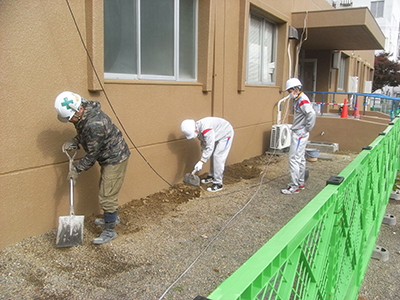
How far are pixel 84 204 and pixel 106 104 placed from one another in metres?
1.33

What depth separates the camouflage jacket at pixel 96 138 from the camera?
12.7 ft

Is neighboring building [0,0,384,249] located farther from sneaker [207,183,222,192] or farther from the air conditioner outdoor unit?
sneaker [207,183,222,192]

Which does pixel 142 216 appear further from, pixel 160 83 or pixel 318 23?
pixel 318 23

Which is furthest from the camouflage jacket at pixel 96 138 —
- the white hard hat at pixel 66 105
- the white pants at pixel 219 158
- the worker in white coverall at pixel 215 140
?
the white pants at pixel 219 158

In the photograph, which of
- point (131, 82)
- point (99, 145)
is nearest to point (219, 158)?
point (131, 82)

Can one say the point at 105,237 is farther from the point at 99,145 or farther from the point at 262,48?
the point at 262,48

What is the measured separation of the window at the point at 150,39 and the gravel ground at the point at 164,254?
78.8 inches

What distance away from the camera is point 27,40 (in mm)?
3836

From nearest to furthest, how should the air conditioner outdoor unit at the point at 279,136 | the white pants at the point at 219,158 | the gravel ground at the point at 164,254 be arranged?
the gravel ground at the point at 164,254
the white pants at the point at 219,158
the air conditioner outdoor unit at the point at 279,136

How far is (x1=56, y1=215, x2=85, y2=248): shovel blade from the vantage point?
3.86m

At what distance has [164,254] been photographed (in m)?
3.94

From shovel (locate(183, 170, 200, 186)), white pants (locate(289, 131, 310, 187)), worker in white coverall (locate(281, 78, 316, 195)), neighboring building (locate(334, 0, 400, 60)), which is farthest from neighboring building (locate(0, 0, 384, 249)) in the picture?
neighboring building (locate(334, 0, 400, 60))

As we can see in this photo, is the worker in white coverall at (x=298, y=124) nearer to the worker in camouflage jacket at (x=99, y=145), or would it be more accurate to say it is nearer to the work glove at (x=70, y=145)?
the worker in camouflage jacket at (x=99, y=145)

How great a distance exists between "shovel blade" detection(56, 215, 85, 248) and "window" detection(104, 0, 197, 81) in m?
2.09
